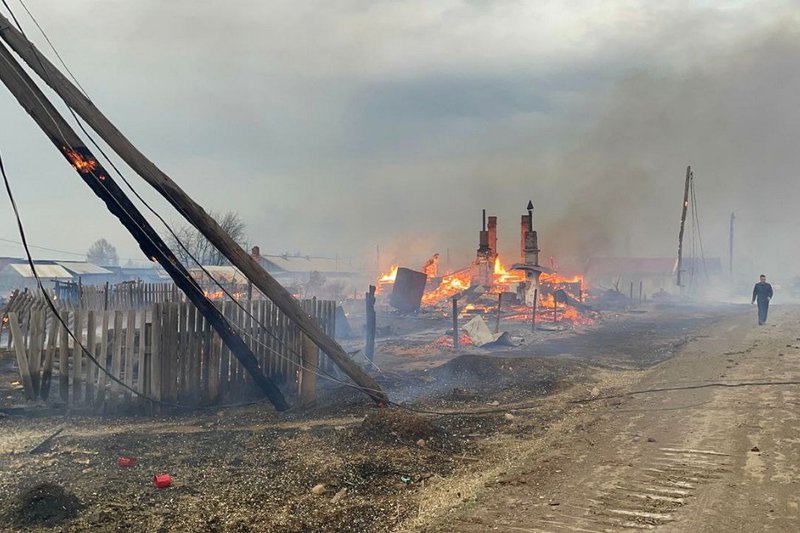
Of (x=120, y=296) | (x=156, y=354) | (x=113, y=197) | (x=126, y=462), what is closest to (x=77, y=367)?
(x=156, y=354)

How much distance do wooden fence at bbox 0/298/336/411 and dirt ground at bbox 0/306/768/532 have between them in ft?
1.36

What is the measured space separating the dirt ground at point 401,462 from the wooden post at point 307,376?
0.33 meters

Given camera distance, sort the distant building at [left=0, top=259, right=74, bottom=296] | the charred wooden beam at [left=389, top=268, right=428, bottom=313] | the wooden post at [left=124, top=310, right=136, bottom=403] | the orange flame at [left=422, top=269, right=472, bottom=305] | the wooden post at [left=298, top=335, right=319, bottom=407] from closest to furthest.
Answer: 1. the wooden post at [left=124, top=310, right=136, bottom=403]
2. the wooden post at [left=298, top=335, right=319, bottom=407]
3. the charred wooden beam at [left=389, top=268, right=428, bottom=313]
4. the orange flame at [left=422, top=269, right=472, bottom=305]
5. the distant building at [left=0, top=259, right=74, bottom=296]

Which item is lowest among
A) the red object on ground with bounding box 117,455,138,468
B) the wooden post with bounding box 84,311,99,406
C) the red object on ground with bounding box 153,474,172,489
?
the red object on ground with bounding box 117,455,138,468

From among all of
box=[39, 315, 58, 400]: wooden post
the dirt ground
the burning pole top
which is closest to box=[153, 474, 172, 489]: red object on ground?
the dirt ground

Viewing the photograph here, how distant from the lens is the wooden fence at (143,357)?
856cm

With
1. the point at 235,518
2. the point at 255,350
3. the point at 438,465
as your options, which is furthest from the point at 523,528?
the point at 255,350

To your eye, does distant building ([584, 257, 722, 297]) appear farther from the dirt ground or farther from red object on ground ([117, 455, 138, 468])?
red object on ground ([117, 455, 138, 468])

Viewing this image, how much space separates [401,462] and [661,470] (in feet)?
9.40

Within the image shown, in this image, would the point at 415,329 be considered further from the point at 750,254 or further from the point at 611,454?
the point at 750,254

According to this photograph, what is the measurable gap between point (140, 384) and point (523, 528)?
20.4 ft

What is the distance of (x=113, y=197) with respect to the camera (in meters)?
8.70

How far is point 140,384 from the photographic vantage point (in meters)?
8.59

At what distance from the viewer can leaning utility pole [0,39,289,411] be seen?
7938mm
